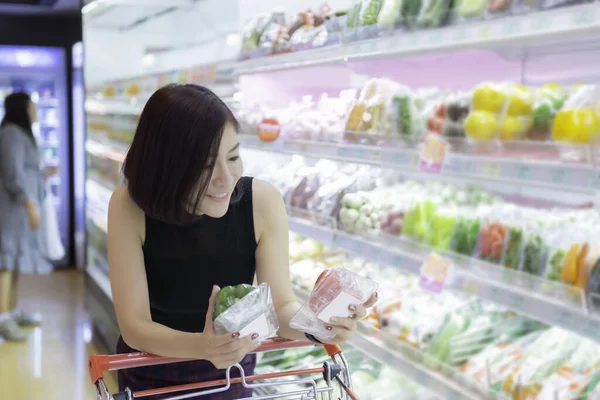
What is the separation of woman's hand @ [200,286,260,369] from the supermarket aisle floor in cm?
317

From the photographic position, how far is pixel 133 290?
175 cm

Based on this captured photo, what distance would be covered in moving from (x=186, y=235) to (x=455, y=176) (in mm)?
765

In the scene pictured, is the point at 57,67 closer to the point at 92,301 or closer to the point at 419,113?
the point at 92,301

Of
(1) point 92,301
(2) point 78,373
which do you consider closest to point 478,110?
(2) point 78,373

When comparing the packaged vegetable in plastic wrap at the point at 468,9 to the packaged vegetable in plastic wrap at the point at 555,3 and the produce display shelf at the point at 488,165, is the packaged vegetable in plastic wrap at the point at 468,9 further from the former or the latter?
the produce display shelf at the point at 488,165

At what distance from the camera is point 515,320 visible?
2.44m

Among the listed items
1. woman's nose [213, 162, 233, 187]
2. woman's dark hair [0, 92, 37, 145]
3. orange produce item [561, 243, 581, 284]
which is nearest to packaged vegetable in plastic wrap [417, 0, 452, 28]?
orange produce item [561, 243, 581, 284]

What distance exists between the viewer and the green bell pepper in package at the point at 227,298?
1.43 m

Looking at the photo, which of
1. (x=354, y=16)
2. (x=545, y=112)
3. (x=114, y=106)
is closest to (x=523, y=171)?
(x=545, y=112)

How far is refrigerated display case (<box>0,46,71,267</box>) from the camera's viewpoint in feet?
28.2

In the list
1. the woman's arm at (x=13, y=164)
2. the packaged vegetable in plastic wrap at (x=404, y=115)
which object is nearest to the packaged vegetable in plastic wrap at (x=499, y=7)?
the packaged vegetable in plastic wrap at (x=404, y=115)

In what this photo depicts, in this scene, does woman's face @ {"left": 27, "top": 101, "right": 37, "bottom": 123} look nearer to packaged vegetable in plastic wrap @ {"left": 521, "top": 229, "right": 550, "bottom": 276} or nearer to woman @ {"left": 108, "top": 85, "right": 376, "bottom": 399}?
woman @ {"left": 108, "top": 85, "right": 376, "bottom": 399}

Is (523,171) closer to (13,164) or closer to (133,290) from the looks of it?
(133,290)

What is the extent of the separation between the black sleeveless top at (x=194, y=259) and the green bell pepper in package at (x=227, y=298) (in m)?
0.43
